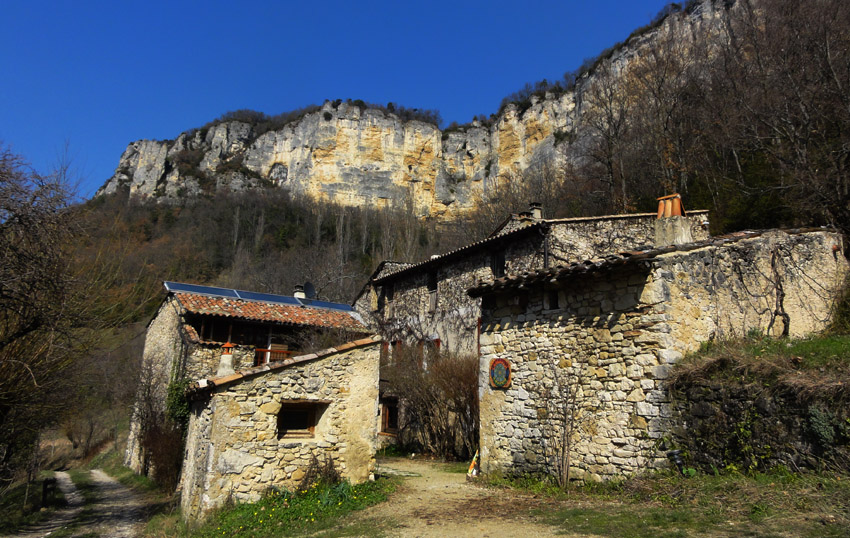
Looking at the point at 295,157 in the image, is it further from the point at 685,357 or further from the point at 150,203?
the point at 685,357

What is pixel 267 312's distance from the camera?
18531 mm

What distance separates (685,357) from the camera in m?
7.49

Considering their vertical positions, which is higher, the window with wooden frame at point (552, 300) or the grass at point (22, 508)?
the window with wooden frame at point (552, 300)

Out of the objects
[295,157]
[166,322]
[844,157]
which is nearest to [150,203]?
[295,157]

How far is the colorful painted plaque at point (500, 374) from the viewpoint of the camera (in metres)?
9.56

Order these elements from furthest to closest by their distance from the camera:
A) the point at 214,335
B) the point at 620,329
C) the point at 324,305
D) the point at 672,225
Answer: the point at 324,305
the point at 214,335
the point at 672,225
the point at 620,329

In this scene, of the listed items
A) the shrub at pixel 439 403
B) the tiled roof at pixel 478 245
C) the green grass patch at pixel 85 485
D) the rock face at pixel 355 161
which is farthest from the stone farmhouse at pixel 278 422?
the rock face at pixel 355 161

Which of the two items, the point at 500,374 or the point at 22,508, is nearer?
the point at 500,374

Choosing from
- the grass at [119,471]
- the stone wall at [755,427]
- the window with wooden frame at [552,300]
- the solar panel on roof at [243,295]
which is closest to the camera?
the stone wall at [755,427]

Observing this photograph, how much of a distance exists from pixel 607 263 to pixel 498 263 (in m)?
9.20

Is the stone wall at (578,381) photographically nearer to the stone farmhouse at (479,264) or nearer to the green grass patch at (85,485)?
the stone farmhouse at (479,264)

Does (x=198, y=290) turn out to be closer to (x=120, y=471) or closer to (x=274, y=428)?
(x=120, y=471)

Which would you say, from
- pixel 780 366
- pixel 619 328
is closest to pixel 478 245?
pixel 619 328

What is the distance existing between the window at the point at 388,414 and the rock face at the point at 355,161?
4569 centimetres
